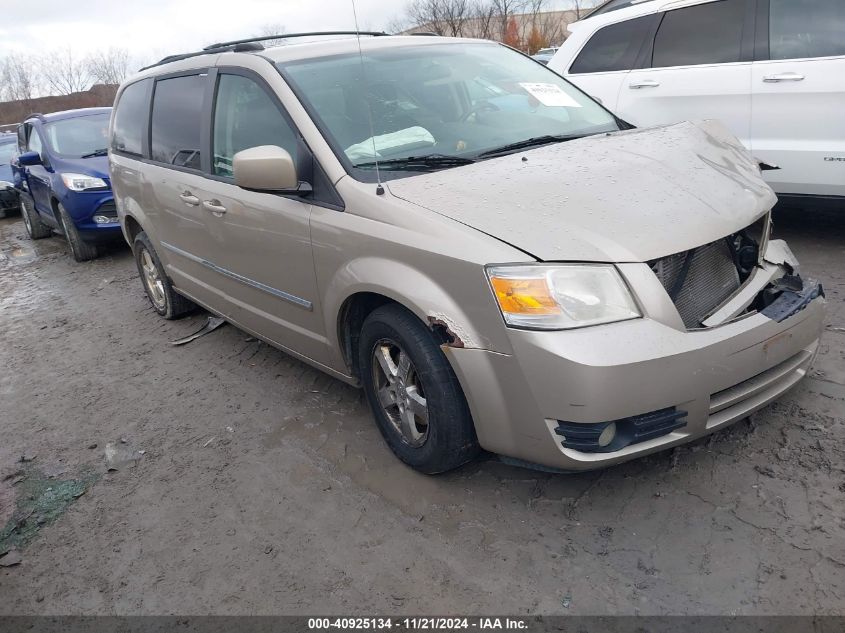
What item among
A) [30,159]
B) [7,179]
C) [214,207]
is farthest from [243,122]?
[7,179]

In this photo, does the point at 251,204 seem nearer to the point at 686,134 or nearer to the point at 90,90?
the point at 686,134

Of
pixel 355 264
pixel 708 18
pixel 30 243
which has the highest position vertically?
pixel 708 18

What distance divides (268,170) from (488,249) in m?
1.12

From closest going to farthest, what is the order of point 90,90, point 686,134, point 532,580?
1. point 532,580
2. point 686,134
3. point 90,90

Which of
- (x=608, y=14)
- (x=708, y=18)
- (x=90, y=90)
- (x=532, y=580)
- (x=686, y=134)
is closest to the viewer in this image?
(x=532, y=580)

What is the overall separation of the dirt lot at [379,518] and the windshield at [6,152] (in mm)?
11743

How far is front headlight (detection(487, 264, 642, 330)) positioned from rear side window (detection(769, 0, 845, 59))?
129 inches

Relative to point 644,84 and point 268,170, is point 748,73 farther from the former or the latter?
point 268,170

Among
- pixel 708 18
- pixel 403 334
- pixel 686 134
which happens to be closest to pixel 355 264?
pixel 403 334

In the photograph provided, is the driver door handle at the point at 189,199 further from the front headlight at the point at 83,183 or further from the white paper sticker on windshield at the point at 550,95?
the front headlight at the point at 83,183

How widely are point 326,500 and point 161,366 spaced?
223 centimetres

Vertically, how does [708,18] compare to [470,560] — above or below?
above

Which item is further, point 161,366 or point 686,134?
point 161,366

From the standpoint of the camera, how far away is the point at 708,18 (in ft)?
16.2
